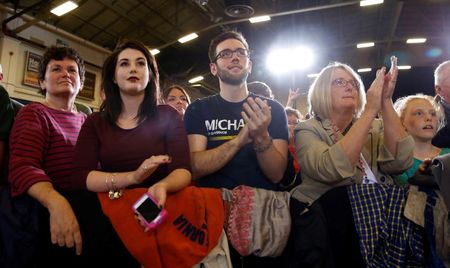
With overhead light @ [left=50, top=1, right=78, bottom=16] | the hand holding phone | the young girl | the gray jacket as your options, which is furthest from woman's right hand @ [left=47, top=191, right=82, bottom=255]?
overhead light @ [left=50, top=1, right=78, bottom=16]

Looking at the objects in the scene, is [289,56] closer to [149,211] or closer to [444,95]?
[444,95]

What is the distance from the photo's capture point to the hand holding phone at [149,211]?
3.85ft

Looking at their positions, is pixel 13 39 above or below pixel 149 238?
above

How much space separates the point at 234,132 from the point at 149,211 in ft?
2.55

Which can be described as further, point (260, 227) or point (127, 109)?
point (127, 109)

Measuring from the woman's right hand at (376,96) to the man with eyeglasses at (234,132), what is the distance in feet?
1.50

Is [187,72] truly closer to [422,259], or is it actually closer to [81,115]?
[81,115]

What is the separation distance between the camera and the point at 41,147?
5.21ft

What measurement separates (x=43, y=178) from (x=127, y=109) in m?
0.50

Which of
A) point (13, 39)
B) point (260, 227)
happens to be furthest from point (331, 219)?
point (13, 39)

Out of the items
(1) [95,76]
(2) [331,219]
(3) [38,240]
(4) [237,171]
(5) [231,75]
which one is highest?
(1) [95,76]

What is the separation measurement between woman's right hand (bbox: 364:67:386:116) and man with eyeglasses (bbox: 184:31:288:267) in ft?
1.50

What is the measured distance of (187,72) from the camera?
941cm

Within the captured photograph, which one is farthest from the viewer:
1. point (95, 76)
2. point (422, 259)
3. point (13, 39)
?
point (95, 76)
